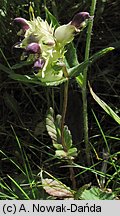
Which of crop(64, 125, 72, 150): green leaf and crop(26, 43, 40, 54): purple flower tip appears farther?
crop(64, 125, 72, 150): green leaf

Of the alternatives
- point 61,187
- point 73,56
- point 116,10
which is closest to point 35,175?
point 61,187

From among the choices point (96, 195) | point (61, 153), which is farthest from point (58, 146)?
point (96, 195)

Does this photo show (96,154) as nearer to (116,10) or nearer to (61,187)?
(61,187)

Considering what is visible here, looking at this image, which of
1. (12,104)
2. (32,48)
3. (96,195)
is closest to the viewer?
(32,48)

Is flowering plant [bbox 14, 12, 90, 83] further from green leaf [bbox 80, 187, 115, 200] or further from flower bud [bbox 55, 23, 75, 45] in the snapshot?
green leaf [bbox 80, 187, 115, 200]

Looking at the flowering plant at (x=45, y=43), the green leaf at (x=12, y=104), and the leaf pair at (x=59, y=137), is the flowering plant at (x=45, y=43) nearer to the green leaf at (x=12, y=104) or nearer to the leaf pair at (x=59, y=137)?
the leaf pair at (x=59, y=137)

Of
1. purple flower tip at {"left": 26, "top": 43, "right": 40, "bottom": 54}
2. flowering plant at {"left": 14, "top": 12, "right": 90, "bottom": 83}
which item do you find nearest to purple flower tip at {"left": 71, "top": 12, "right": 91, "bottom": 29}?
flowering plant at {"left": 14, "top": 12, "right": 90, "bottom": 83}

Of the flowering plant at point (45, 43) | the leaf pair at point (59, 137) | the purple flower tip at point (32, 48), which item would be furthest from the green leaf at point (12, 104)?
the purple flower tip at point (32, 48)

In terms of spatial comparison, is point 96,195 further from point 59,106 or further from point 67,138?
point 59,106
